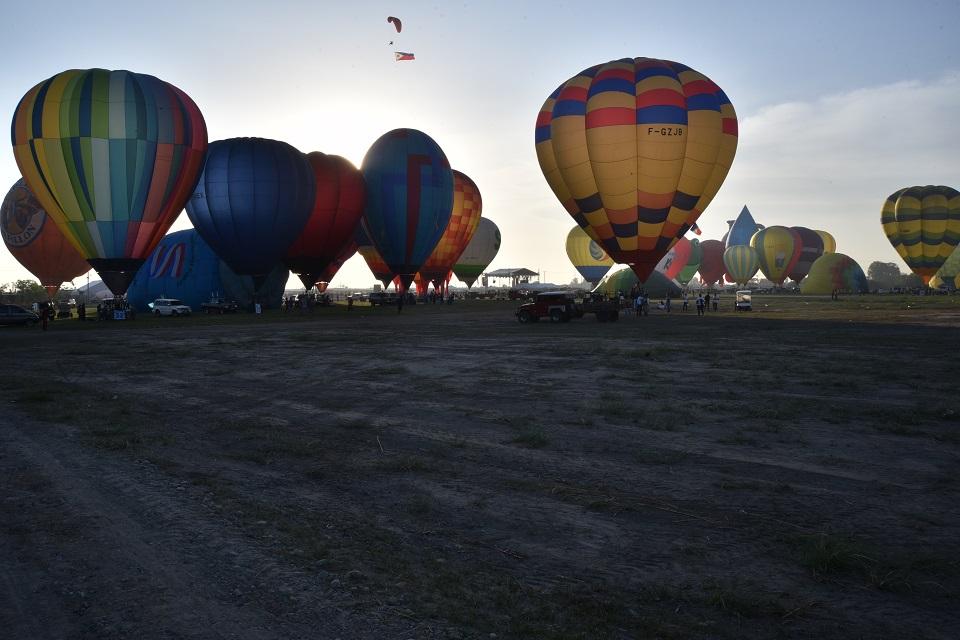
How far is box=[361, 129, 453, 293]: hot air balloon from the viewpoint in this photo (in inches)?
1896

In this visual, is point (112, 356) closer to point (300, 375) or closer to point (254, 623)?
point (300, 375)

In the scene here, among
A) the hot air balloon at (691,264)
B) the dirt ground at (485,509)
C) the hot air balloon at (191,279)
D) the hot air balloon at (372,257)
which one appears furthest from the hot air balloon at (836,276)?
the dirt ground at (485,509)

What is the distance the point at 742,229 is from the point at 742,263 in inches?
1652

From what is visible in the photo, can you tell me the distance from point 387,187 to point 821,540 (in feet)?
151

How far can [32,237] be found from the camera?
55.0 meters

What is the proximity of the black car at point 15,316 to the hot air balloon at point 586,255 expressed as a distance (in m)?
67.5

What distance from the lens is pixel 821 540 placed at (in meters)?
4.85

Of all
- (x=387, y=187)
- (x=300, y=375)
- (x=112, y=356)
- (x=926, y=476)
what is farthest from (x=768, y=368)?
(x=387, y=187)

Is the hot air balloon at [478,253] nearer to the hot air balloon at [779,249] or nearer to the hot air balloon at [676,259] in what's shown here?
the hot air balloon at [676,259]

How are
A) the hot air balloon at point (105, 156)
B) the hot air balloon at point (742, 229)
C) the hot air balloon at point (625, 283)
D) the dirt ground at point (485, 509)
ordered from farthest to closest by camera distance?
the hot air balloon at point (742, 229)
the hot air balloon at point (625, 283)
the hot air balloon at point (105, 156)
the dirt ground at point (485, 509)

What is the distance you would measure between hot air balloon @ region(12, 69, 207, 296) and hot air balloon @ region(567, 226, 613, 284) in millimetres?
63587

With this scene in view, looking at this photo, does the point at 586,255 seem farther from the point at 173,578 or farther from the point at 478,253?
the point at 173,578

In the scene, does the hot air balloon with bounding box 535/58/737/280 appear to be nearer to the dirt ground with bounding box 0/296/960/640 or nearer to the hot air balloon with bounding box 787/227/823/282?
the dirt ground with bounding box 0/296/960/640

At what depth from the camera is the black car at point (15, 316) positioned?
37.6 m
